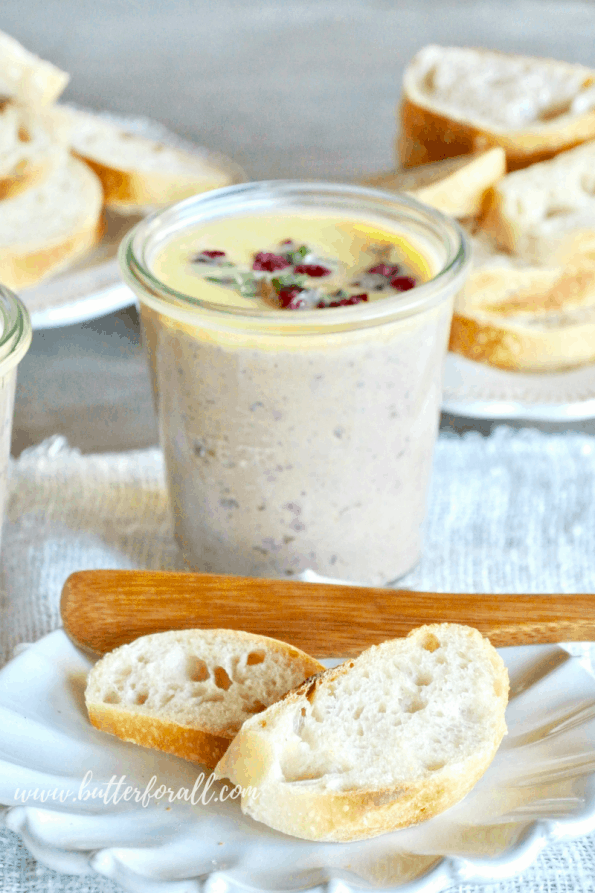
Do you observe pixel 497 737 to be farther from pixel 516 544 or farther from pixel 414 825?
pixel 516 544

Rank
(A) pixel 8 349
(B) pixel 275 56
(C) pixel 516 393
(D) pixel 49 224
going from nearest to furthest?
1. (A) pixel 8 349
2. (C) pixel 516 393
3. (D) pixel 49 224
4. (B) pixel 275 56

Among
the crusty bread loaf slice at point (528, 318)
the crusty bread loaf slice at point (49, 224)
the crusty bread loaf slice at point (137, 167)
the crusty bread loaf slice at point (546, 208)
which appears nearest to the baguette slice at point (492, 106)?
the crusty bread loaf slice at point (546, 208)

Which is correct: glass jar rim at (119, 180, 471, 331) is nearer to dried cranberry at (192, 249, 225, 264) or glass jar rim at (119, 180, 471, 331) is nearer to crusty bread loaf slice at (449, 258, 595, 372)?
dried cranberry at (192, 249, 225, 264)

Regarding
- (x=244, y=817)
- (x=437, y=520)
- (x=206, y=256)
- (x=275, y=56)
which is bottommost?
(x=275, y=56)

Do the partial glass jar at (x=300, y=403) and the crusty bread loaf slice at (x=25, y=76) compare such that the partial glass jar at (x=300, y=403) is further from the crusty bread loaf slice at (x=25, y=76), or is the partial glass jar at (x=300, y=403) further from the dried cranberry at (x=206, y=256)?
the crusty bread loaf slice at (x=25, y=76)

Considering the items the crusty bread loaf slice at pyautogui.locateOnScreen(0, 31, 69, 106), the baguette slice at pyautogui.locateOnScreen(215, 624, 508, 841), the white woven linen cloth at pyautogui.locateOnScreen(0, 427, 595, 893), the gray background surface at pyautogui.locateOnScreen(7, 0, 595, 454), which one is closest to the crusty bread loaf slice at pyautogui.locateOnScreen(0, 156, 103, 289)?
the crusty bread loaf slice at pyautogui.locateOnScreen(0, 31, 69, 106)

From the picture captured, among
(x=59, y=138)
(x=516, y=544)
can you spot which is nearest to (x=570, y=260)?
(x=516, y=544)

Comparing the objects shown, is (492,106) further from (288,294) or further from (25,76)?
(288,294)

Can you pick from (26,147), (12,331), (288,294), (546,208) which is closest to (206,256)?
(288,294)
